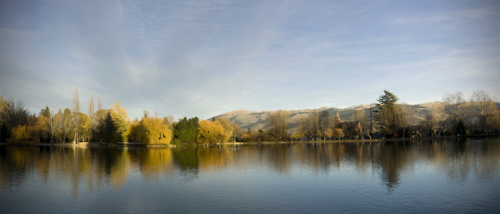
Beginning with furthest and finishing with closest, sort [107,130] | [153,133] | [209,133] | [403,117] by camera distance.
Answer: [403,117] → [209,133] → [107,130] → [153,133]

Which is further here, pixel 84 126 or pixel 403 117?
pixel 403 117

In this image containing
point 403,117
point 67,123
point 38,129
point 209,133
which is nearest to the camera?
point 67,123

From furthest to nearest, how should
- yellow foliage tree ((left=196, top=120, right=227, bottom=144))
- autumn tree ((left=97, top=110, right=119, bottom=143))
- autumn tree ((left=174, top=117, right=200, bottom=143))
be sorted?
yellow foliage tree ((left=196, top=120, right=227, bottom=144)) → autumn tree ((left=174, top=117, right=200, bottom=143)) → autumn tree ((left=97, top=110, right=119, bottom=143))

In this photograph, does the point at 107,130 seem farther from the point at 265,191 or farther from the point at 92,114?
the point at 265,191

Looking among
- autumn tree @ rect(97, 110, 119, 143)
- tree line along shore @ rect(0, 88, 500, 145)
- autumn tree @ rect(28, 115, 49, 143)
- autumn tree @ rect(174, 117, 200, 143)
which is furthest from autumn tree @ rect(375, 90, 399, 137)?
autumn tree @ rect(28, 115, 49, 143)

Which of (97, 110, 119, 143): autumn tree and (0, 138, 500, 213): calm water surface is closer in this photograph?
(0, 138, 500, 213): calm water surface

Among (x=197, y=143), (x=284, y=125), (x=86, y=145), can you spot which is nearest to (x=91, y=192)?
(x=197, y=143)

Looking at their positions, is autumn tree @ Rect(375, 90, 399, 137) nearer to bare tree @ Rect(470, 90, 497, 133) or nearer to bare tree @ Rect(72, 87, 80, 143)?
bare tree @ Rect(470, 90, 497, 133)

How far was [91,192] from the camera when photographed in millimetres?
16266

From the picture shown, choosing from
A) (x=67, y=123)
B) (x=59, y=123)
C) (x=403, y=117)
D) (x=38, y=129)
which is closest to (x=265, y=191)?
(x=403, y=117)

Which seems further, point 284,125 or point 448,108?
point 284,125

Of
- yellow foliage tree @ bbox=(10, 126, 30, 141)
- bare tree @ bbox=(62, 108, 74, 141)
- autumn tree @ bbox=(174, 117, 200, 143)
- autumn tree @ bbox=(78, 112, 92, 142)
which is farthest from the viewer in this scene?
autumn tree @ bbox=(174, 117, 200, 143)

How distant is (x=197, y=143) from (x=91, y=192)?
67206 millimetres

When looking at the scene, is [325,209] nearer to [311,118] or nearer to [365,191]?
[365,191]
